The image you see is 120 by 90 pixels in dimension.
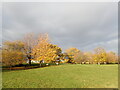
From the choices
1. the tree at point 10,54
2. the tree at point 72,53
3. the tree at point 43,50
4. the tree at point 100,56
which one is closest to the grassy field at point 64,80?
the tree at point 10,54

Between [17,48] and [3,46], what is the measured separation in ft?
5.25

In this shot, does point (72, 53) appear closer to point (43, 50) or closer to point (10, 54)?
point (43, 50)

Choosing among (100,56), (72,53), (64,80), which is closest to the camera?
(64,80)

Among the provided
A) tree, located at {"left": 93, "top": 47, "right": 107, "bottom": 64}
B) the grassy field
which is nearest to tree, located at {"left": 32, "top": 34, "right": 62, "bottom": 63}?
the grassy field

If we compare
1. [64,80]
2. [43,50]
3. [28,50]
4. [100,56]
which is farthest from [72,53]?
[64,80]

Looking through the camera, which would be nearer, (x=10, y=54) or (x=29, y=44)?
(x=10, y=54)

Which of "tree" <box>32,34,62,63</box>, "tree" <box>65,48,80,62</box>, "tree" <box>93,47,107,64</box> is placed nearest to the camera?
"tree" <box>32,34,62,63</box>

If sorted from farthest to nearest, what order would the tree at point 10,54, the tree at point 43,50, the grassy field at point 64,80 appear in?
the tree at point 43,50, the tree at point 10,54, the grassy field at point 64,80

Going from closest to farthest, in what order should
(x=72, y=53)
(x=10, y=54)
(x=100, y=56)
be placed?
(x=10, y=54), (x=100, y=56), (x=72, y=53)

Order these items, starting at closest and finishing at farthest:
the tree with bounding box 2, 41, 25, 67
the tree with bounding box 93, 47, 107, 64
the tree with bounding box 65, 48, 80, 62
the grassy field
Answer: the grassy field < the tree with bounding box 2, 41, 25, 67 < the tree with bounding box 93, 47, 107, 64 < the tree with bounding box 65, 48, 80, 62

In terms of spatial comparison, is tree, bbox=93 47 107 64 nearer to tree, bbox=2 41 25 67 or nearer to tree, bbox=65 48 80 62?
tree, bbox=65 48 80 62

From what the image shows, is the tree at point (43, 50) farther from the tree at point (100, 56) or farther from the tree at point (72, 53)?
the tree at point (100, 56)

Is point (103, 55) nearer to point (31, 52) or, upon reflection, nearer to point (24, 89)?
point (31, 52)

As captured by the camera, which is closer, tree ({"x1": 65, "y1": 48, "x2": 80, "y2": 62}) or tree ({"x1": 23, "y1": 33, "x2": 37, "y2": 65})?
tree ({"x1": 23, "y1": 33, "x2": 37, "y2": 65})
